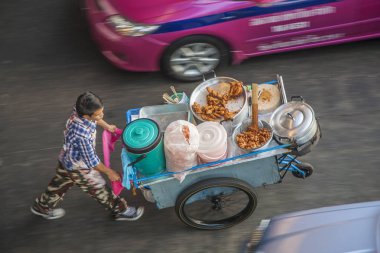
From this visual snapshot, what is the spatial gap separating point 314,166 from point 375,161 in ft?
2.16

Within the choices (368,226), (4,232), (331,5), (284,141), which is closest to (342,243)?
(368,226)

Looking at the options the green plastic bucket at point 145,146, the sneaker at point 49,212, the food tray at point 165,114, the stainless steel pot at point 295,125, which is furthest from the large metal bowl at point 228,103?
the sneaker at point 49,212

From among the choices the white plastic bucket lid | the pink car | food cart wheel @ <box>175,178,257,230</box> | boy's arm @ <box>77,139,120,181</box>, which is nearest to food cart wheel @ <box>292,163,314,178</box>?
food cart wheel @ <box>175,178,257,230</box>

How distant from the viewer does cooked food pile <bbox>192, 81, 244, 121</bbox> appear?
3.89 m

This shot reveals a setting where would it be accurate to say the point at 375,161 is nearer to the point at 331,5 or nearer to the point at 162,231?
the point at 331,5

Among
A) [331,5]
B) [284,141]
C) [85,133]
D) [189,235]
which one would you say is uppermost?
[331,5]

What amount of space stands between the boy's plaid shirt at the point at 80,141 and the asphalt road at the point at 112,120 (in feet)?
3.97

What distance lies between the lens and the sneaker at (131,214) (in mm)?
4617

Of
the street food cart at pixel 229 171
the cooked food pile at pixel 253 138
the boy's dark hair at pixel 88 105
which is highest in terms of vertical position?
Result: the boy's dark hair at pixel 88 105

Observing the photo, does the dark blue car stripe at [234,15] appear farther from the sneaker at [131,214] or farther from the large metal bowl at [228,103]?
the sneaker at [131,214]

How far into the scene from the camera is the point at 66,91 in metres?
5.87

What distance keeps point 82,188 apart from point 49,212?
0.80 meters

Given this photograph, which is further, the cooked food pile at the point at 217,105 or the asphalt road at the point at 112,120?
the asphalt road at the point at 112,120

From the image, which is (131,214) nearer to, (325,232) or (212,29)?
(325,232)
